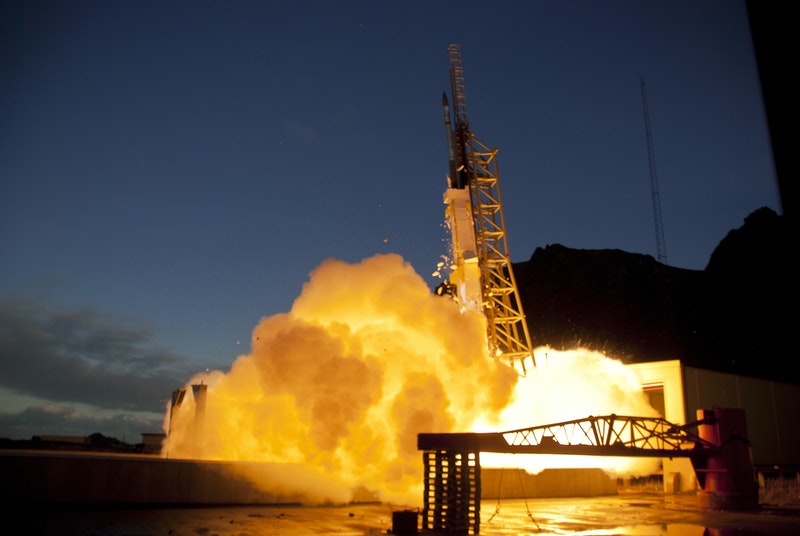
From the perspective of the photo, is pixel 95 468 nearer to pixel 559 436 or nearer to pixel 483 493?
pixel 483 493

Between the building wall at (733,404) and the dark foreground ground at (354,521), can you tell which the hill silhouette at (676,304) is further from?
the dark foreground ground at (354,521)

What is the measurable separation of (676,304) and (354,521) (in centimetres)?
9853

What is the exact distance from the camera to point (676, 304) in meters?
107

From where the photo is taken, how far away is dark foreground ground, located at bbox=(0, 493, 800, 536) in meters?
16.9

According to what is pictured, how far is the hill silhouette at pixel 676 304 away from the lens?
97875mm

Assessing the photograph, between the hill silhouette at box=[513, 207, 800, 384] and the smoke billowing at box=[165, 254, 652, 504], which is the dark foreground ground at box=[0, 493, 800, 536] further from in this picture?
the hill silhouette at box=[513, 207, 800, 384]

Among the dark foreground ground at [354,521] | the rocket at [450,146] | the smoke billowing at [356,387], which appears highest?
the rocket at [450,146]

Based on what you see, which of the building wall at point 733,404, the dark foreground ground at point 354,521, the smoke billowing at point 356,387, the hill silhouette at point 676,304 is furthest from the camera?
the hill silhouette at point 676,304

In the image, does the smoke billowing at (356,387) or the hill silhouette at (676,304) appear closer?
the smoke billowing at (356,387)

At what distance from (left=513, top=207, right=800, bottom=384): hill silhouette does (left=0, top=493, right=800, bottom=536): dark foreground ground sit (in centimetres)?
7599

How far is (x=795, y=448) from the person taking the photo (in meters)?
45.4

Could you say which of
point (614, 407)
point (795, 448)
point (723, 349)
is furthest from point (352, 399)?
point (723, 349)

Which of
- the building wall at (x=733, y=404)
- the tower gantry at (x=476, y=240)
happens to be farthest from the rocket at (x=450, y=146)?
the building wall at (x=733, y=404)

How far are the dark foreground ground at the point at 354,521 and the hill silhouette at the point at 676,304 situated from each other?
249 feet
